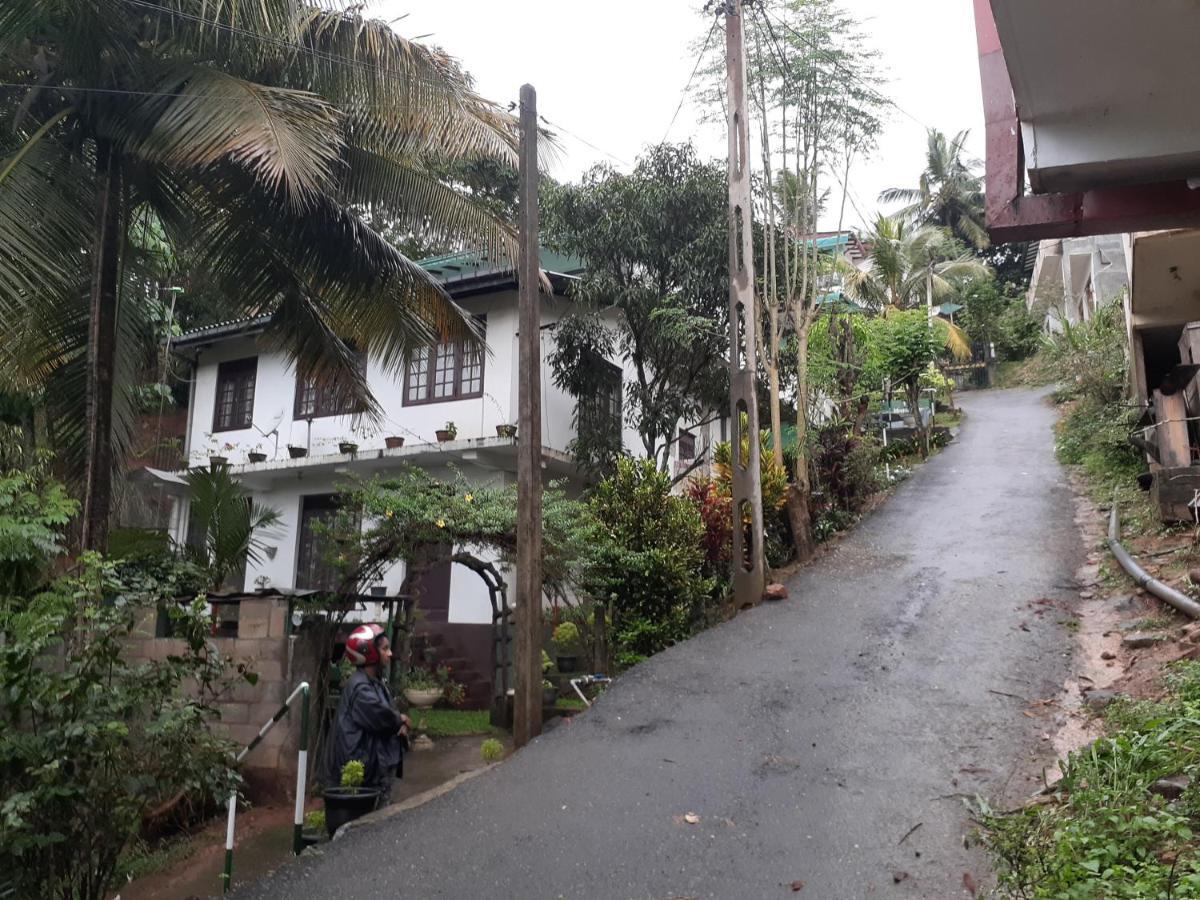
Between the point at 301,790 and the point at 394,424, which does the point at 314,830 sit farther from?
the point at 394,424

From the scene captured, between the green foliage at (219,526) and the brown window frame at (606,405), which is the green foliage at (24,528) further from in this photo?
the brown window frame at (606,405)

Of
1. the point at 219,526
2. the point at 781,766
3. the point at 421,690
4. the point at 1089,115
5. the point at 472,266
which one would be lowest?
the point at 781,766

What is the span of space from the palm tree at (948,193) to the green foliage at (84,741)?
39.1 metres

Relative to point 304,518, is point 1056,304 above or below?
above

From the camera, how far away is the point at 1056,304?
29.5 metres

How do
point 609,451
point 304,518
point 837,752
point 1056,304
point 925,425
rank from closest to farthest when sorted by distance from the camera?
point 837,752
point 609,451
point 304,518
point 925,425
point 1056,304

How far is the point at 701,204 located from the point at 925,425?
408 inches

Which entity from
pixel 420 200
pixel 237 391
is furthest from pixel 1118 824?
pixel 237 391

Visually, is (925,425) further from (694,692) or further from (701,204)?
(694,692)

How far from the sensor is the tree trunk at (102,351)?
331 inches

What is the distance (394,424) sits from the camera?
1619 cm

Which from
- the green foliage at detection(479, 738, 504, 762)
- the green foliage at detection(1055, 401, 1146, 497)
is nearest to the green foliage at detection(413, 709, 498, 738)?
the green foliage at detection(479, 738, 504, 762)

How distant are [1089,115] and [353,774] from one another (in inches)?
251

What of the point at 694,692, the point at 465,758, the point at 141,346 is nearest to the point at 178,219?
A: the point at 141,346
